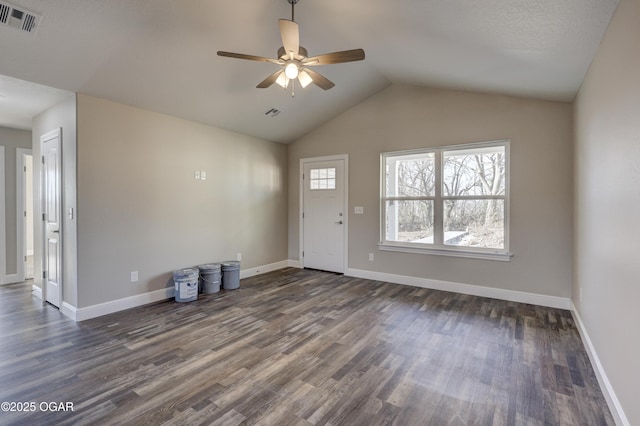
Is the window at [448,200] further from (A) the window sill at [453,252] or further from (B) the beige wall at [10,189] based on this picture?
(B) the beige wall at [10,189]

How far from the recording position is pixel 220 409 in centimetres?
197

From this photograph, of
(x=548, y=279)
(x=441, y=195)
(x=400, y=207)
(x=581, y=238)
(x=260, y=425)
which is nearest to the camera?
(x=260, y=425)

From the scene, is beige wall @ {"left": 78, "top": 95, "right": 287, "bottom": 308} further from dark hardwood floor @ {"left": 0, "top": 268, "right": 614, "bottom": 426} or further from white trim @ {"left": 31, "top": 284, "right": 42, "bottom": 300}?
white trim @ {"left": 31, "top": 284, "right": 42, "bottom": 300}

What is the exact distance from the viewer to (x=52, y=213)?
3.92 m

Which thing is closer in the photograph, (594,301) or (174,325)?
(594,301)

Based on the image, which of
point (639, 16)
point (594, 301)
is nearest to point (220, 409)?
point (594, 301)

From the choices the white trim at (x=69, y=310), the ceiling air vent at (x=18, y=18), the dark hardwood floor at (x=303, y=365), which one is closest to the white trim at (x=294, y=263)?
the dark hardwood floor at (x=303, y=365)

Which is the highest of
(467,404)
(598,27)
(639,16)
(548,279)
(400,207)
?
(598,27)

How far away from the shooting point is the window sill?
415 cm

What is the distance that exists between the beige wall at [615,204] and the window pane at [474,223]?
4.17ft

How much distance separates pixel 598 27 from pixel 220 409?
11.8 ft

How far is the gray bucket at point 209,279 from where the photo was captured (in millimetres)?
4434

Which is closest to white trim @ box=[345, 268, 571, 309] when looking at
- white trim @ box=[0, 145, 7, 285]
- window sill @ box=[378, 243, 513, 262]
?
window sill @ box=[378, 243, 513, 262]

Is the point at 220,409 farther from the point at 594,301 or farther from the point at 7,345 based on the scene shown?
the point at 594,301
